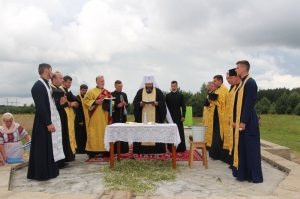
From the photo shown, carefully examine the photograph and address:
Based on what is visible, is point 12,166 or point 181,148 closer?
point 12,166

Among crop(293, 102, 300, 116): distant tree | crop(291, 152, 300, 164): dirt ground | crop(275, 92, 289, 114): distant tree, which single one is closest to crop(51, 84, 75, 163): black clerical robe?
crop(291, 152, 300, 164): dirt ground

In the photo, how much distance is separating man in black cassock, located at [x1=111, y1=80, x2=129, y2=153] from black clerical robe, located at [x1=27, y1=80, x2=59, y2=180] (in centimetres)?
315

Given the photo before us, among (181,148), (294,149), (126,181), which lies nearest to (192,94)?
(294,149)

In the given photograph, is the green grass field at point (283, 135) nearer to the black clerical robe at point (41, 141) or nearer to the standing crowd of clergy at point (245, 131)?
the standing crowd of clergy at point (245, 131)

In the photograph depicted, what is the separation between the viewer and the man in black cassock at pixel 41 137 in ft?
19.2

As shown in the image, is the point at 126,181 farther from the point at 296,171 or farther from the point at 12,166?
the point at 296,171

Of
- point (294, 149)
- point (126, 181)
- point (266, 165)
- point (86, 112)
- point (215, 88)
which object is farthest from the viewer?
point (294, 149)

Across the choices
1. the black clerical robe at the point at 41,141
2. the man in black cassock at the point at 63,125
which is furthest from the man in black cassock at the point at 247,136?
the man in black cassock at the point at 63,125

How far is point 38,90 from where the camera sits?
19.3 ft

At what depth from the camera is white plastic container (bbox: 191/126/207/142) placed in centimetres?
688

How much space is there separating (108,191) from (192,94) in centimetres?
2197

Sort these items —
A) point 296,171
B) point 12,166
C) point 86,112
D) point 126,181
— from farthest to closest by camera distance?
point 86,112 < point 12,166 < point 296,171 < point 126,181

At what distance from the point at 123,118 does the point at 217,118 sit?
2.79 metres

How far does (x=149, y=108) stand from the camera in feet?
29.5
